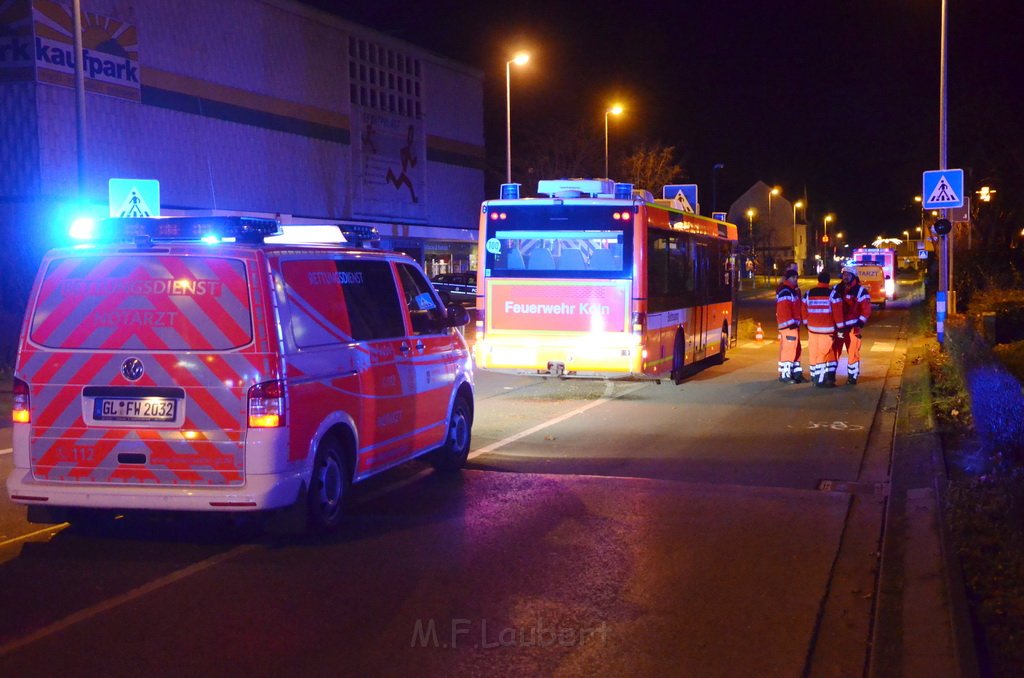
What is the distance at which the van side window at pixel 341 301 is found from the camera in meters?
7.23

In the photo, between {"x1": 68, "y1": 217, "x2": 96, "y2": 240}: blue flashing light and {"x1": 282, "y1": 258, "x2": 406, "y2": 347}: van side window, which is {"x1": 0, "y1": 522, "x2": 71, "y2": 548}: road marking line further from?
{"x1": 282, "y1": 258, "x2": 406, "y2": 347}: van side window

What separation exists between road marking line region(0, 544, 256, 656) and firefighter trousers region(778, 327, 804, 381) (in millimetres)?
12225

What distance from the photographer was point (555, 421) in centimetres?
1359

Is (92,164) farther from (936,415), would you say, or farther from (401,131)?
(936,415)

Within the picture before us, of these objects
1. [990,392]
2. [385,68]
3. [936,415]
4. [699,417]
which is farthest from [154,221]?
[385,68]

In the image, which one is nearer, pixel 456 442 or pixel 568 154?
pixel 456 442

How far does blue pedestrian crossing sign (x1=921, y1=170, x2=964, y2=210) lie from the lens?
67.8 ft

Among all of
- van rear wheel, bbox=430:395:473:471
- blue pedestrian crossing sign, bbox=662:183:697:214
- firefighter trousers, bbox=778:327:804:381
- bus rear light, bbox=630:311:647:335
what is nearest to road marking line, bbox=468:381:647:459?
van rear wheel, bbox=430:395:473:471

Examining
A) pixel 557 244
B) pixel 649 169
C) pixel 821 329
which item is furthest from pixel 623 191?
pixel 649 169

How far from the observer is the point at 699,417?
13938 mm

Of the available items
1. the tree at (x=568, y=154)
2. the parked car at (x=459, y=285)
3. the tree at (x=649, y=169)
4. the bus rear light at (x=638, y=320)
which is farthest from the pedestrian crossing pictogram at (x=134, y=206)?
the tree at (x=568, y=154)

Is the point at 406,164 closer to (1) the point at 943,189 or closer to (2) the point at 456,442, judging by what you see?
(1) the point at 943,189

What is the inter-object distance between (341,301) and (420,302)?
1.48m

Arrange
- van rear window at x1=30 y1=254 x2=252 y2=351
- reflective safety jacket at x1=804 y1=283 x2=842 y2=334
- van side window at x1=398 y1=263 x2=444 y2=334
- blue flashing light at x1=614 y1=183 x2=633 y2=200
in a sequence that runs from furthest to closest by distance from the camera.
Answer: reflective safety jacket at x1=804 y1=283 x2=842 y2=334 → blue flashing light at x1=614 y1=183 x2=633 y2=200 → van side window at x1=398 y1=263 x2=444 y2=334 → van rear window at x1=30 y1=254 x2=252 y2=351
